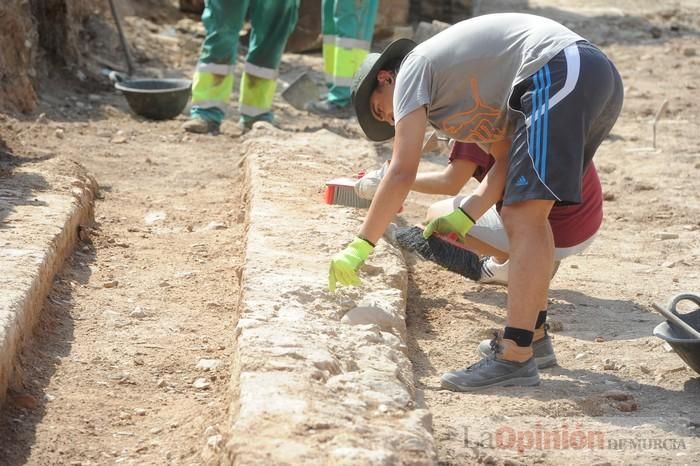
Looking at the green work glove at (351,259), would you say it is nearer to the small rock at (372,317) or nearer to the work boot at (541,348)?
the small rock at (372,317)

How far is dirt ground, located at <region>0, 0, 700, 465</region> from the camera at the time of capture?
3.38 meters

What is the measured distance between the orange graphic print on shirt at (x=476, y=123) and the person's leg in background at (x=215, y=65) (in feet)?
12.6

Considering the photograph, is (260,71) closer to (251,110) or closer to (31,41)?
(251,110)

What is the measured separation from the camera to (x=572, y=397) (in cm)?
379

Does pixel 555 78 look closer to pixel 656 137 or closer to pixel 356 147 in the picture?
pixel 356 147

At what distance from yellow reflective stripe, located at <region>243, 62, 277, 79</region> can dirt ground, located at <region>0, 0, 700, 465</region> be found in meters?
0.45

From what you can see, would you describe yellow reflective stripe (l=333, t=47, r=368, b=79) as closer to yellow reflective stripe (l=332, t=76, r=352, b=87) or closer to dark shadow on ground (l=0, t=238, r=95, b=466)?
yellow reflective stripe (l=332, t=76, r=352, b=87)

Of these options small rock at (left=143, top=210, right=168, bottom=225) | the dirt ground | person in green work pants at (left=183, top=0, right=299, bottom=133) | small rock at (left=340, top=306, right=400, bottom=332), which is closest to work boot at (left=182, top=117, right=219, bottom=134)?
person in green work pants at (left=183, top=0, right=299, bottom=133)

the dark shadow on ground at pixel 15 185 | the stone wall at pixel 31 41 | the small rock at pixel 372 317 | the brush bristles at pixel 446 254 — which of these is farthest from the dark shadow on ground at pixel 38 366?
the stone wall at pixel 31 41

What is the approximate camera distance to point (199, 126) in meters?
7.48

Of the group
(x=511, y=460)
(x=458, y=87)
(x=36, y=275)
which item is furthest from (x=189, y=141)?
(x=511, y=460)

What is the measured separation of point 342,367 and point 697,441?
1173 mm

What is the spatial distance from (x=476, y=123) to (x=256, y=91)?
160 inches

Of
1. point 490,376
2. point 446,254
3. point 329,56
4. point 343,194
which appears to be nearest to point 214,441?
point 490,376
